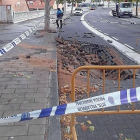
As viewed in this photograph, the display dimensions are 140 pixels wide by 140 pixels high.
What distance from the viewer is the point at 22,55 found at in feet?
28.0

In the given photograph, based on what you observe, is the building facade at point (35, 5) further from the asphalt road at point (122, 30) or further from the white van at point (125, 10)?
the asphalt road at point (122, 30)

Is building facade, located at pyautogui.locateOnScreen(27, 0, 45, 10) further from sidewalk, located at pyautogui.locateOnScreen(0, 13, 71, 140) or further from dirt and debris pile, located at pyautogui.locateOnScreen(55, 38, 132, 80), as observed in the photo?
sidewalk, located at pyautogui.locateOnScreen(0, 13, 71, 140)

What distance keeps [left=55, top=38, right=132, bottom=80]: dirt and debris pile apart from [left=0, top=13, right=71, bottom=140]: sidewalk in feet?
1.77

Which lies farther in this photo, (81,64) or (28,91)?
(81,64)

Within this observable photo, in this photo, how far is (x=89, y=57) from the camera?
10031 millimetres

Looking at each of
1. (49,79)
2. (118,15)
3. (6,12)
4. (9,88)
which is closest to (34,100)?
(9,88)

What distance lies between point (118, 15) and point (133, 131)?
41.8 meters

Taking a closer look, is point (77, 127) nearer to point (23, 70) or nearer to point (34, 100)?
point (34, 100)

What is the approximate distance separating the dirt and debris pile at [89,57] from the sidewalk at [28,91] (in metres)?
0.54

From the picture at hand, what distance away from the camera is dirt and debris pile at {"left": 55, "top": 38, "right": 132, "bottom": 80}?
780 centimetres

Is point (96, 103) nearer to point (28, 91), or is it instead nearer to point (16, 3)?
point (28, 91)

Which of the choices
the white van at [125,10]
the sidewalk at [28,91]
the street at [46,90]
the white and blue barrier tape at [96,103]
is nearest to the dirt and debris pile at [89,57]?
the street at [46,90]

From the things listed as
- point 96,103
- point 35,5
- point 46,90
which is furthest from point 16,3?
point 96,103

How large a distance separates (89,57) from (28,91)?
5404mm
